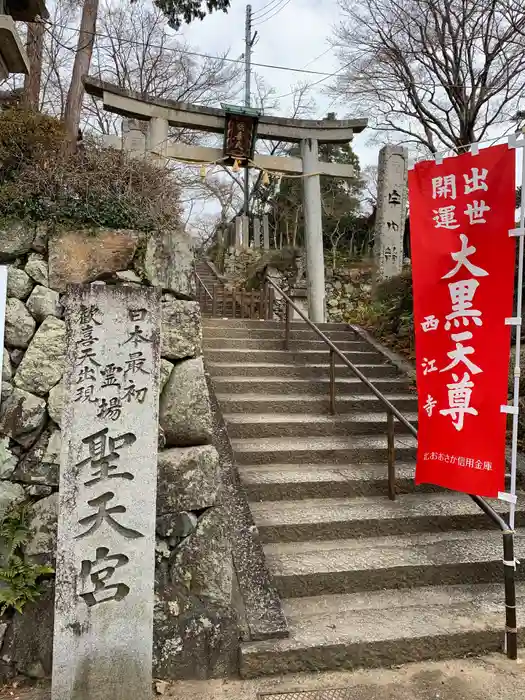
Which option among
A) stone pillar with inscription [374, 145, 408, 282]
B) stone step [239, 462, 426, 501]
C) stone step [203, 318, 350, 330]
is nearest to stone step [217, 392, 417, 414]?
stone step [239, 462, 426, 501]

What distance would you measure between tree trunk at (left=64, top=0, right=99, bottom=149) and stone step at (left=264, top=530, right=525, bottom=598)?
279 inches

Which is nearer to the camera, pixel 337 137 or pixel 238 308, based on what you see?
pixel 337 137

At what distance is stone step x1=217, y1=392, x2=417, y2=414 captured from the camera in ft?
17.2

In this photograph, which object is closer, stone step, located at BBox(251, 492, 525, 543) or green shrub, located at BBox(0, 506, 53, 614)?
green shrub, located at BBox(0, 506, 53, 614)

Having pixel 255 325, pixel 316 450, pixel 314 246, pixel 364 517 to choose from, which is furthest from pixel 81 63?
pixel 364 517

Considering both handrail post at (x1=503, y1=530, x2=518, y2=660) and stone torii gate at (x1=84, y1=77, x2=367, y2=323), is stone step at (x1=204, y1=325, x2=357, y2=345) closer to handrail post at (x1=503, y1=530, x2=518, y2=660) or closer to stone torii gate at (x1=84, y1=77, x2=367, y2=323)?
stone torii gate at (x1=84, y1=77, x2=367, y2=323)

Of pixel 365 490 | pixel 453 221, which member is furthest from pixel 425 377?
pixel 365 490

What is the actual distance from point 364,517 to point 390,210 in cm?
747

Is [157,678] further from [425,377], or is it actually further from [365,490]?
[425,377]

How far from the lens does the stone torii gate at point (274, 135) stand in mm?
8008

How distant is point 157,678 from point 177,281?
8.01ft

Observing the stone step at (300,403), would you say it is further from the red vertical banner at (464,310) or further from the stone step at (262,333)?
the red vertical banner at (464,310)

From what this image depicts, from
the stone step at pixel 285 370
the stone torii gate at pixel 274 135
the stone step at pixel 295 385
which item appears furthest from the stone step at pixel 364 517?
the stone torii gate at pixel 274 135

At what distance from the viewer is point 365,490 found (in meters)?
A: 4.31
